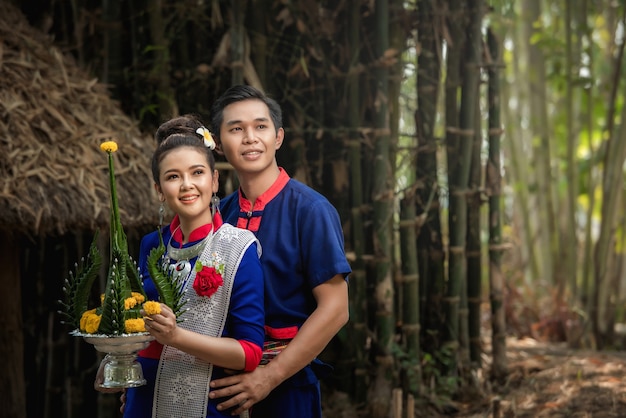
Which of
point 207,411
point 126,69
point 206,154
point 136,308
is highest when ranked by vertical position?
point 126,69

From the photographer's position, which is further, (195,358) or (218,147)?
(218,147)

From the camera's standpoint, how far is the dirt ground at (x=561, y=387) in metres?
3.52

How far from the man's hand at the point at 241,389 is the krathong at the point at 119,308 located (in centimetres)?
17

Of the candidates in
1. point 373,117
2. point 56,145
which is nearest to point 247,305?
point 56,145

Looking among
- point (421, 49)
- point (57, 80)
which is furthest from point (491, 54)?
point (57, 80)

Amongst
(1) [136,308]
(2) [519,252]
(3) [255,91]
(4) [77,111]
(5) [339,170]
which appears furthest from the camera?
(2) [519,252]

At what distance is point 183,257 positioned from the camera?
1883mm

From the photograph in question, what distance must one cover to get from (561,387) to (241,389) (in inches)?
93.7

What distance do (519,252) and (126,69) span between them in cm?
434

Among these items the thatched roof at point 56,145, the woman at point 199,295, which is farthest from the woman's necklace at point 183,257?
the thatched roof at point 56,145

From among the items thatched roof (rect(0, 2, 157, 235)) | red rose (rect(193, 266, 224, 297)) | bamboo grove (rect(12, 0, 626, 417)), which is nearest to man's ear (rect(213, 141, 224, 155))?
red rose (rect(193, 266, 224, 297))

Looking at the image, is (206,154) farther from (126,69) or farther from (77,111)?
(126,69)

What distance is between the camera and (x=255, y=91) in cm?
210

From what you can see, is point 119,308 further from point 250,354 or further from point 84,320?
point 250,354
